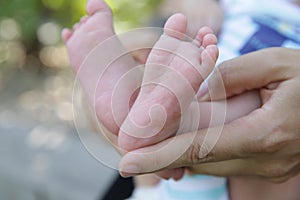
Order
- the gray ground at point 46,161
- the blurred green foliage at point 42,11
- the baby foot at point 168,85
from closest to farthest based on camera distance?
the baby foot at point 168,85 → the gray ground at point 46,161 → the blurred green foliage at point 42,11

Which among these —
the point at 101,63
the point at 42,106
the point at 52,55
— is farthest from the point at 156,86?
the point at 52,55

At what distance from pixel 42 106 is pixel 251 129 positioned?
5.08 feet

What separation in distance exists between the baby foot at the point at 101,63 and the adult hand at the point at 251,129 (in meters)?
0.07

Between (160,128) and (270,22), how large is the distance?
444mm

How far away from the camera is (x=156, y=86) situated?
2.87ft

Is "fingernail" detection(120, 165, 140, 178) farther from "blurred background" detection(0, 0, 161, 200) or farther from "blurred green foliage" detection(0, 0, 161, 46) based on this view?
"blurred green foliage" detection(0, 0, 161, 46)

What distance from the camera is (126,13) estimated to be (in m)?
2.51

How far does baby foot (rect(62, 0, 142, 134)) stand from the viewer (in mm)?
917

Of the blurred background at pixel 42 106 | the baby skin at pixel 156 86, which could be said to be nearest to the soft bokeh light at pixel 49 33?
the blurred background at pixel 42 106

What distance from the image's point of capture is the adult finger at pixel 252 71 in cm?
94

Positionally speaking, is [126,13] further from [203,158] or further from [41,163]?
[203,158]

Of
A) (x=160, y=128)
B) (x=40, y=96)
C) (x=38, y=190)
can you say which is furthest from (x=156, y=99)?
(x=40, y=96)

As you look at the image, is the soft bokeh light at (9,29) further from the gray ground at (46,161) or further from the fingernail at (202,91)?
the fingernail at (202,91)

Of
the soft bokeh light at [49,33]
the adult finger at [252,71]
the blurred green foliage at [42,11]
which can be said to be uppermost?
the adult finger at [252,71]
